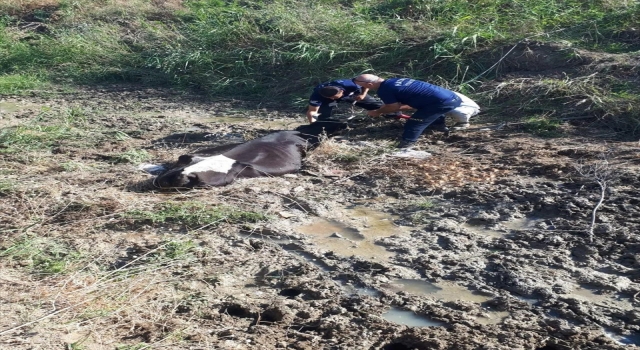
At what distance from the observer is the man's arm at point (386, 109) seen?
782 cm

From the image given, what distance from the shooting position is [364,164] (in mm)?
6930

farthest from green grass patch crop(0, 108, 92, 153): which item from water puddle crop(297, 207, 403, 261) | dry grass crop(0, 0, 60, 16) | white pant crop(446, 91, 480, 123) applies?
dry grass crop(0, 0, 60, 16)

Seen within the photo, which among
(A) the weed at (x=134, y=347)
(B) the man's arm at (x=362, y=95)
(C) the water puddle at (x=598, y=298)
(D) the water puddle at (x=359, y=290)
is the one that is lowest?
(B) the man's arm at (x=362, y=95)

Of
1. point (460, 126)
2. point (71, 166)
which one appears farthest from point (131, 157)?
point (460, 126)

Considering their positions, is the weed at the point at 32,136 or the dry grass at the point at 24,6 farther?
the dry grass at the point at 24,6

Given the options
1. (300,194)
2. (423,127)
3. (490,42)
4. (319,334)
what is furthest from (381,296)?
(490,42)

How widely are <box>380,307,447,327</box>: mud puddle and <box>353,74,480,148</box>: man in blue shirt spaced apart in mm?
3321

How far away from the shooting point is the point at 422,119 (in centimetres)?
766

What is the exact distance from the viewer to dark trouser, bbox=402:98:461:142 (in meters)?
7.54

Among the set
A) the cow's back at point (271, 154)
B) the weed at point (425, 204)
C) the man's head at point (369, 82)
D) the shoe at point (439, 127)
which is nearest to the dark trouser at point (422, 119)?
the shoe at point (439, 127)

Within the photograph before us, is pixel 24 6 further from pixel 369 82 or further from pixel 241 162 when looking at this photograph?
pixel 241 162

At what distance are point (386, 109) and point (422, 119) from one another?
1.36 ft

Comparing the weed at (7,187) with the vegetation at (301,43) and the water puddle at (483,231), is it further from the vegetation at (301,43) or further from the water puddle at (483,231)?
the vegetation at (301,43)

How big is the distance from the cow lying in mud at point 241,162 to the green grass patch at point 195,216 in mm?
566
